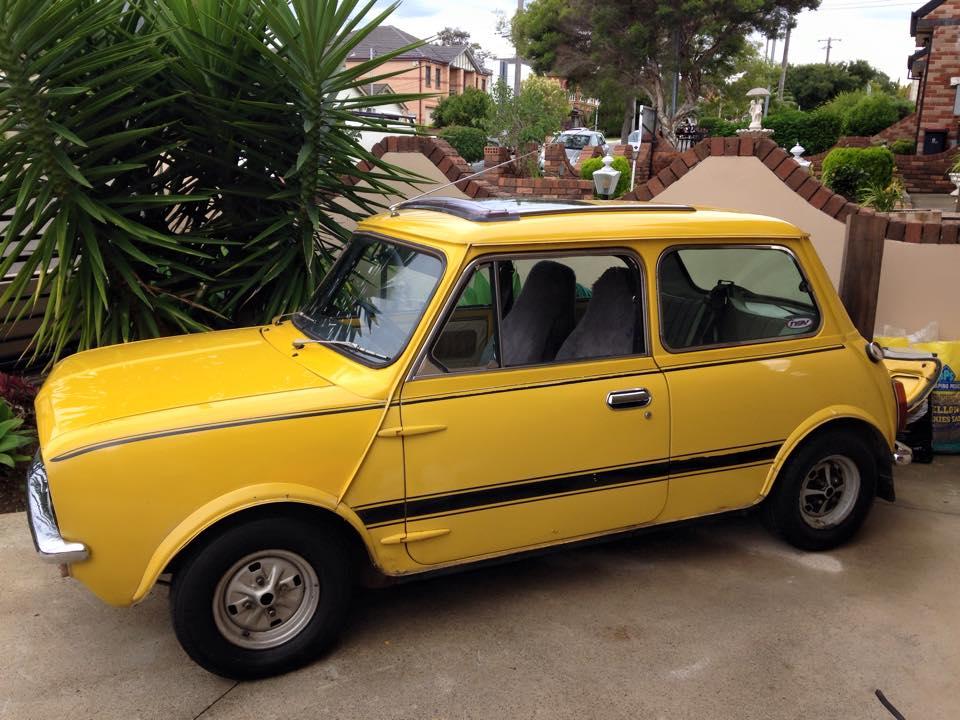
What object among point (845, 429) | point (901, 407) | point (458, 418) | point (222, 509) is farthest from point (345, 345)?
point (901, 407)

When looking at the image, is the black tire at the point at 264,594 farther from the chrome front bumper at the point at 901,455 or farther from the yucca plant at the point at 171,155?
the chrome front bumper at the point at 901,455

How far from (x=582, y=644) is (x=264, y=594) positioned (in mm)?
1316

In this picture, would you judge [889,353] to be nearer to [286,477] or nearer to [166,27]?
[286,477]

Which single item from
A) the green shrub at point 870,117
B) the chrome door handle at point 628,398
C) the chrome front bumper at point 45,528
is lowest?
the chrome front bumper at point 45,528

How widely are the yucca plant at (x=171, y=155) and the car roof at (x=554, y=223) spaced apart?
144 cm

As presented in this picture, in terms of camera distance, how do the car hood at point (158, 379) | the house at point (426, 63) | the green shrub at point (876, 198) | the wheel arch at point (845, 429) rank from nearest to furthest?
the car hood at point (158, 379), the wheel arch at point (845, 429), the green shrub at point (876, 198), the house at point (426, 63)

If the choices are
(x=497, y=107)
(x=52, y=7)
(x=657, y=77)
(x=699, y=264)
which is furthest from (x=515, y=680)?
(x=657, y=77)

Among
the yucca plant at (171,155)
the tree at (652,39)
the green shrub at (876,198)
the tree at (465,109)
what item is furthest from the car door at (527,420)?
the tree at (465,109)

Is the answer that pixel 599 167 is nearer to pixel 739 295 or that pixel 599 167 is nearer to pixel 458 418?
pixel 739 295

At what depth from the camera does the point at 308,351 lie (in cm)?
355

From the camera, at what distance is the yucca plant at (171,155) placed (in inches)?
178

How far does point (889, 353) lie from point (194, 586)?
177 inches

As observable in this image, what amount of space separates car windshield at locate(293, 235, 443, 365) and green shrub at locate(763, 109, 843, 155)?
96.2ft

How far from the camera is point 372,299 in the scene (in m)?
3.63
